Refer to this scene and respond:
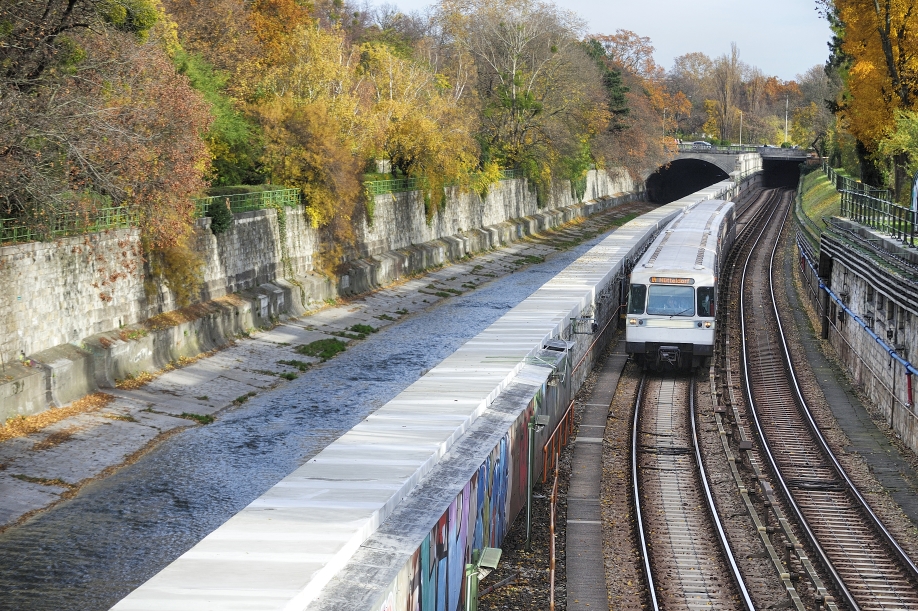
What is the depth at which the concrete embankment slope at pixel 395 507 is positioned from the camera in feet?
30.1

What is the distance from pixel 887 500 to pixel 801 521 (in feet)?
8.33

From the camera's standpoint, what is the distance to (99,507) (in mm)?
Result: 19250

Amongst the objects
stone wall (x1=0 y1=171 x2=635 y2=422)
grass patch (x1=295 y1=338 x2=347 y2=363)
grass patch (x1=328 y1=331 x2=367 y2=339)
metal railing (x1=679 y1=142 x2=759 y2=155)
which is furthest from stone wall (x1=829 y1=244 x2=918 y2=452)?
metal railing (x1=679 y1=142 x2=759 y2=155)

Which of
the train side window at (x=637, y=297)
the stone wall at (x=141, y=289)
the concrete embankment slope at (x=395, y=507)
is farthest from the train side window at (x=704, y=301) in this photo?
the stone wall at (x=141, y=289)

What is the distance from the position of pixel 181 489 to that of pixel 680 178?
383 ft

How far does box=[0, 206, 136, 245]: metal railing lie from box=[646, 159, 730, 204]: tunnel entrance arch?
9474 cm

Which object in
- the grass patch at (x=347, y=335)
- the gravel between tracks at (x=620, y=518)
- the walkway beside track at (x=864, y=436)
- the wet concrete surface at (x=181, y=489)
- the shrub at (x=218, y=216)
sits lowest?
the walkway beside track at (x=864, y=436)

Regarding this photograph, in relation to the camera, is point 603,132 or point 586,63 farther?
point 603,132

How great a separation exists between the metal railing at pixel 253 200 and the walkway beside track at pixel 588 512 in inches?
597

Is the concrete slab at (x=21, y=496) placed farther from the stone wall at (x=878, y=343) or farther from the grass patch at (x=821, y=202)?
the grass patch at (x=821, y=202)

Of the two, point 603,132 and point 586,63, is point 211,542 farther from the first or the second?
point 603,132

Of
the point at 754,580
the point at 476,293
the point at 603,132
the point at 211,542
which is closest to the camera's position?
the point at 211,542

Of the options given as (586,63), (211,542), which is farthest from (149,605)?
(586,63)

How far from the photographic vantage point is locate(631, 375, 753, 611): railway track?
48.9 feet
